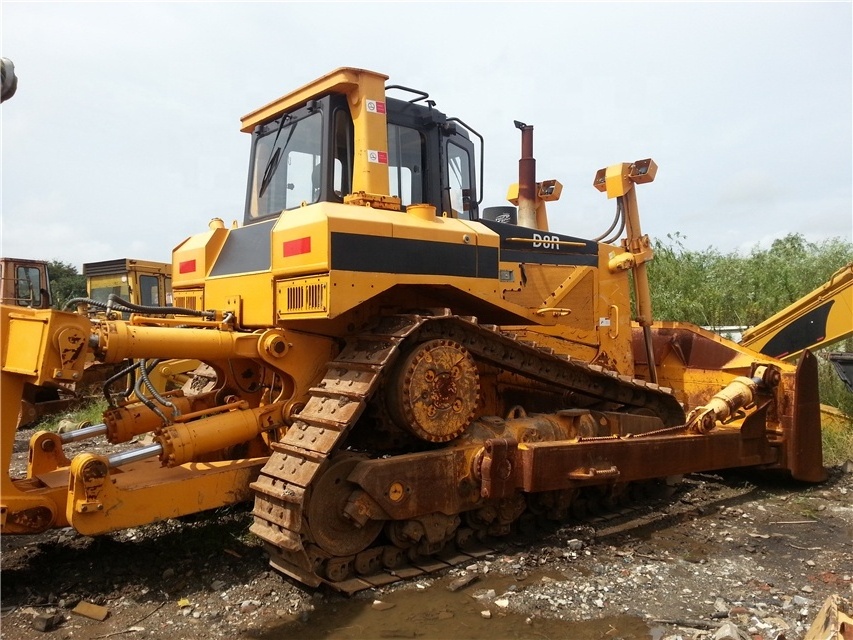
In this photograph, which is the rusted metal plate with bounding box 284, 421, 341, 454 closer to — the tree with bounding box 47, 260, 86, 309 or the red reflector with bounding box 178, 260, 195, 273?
the red reflector with bounding box 178, 260, 195, 273

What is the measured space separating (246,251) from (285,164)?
861mm

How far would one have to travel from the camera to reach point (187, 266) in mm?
5832

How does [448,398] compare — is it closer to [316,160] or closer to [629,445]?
[629,445]

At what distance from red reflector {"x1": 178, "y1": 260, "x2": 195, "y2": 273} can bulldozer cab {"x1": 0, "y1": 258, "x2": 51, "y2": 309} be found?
10.3 meters

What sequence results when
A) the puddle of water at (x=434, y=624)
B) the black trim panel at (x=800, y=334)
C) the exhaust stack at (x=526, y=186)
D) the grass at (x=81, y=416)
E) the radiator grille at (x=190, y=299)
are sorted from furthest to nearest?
the grass at (x=81, y=416) < the exhaust stack at (x=526, y=186) < the black trim panel at (x=800, y=334) < the radiator grille at (x=190, y=299) < the puddle of water at (x=434, y=624)

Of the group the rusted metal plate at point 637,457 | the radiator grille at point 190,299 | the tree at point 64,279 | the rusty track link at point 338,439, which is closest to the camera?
the rusty track link at point 338,439

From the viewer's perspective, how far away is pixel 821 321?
714 centimetres

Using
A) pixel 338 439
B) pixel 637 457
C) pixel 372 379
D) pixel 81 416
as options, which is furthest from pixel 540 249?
pixel 81 416

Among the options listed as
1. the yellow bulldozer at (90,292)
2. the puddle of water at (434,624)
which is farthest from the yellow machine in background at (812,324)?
the yellow bulldozer at (90,292)

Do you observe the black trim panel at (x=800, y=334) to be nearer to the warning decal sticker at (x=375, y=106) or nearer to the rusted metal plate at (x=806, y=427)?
the rusted metal plate at (x=806, y=427)

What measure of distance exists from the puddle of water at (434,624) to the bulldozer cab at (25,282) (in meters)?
13.0

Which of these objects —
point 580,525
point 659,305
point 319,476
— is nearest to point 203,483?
point 319,476

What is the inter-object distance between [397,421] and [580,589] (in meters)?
1.56

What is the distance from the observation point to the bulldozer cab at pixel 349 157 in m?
5.09
